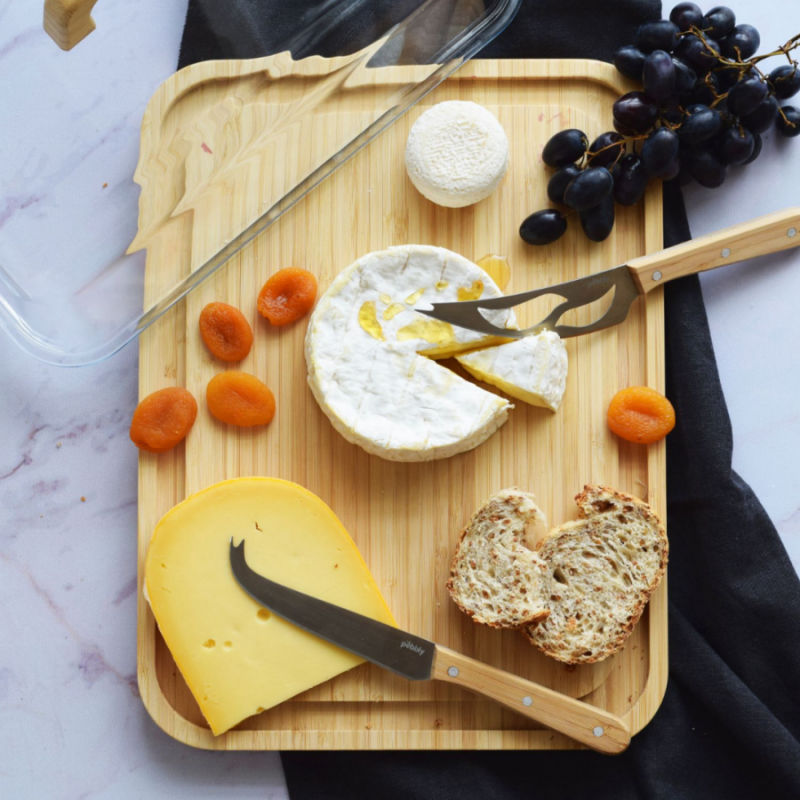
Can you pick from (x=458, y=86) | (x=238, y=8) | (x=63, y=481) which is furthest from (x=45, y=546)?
(x=458, y=86)

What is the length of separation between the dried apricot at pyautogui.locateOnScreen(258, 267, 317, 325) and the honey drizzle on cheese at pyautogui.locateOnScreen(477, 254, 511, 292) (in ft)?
1.74

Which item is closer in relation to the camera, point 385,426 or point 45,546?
point 385,426

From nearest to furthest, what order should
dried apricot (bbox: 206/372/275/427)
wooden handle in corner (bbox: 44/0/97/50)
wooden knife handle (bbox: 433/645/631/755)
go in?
1. wooden handle in corner (bbox: 44/0/97/50)
2. wooden knife handle (bbox: 433/645/631/755)
3. dried apricot (bbox: 206/372/275/427)

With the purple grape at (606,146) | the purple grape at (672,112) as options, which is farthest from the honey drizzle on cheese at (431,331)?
the purple grape at (672,112)

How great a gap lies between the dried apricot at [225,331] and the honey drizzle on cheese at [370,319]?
366mm

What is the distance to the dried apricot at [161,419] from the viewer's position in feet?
7.45

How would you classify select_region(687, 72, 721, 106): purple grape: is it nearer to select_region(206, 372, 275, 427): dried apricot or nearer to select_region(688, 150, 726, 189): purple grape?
select_region(688, 150, 726, 189): purple grape

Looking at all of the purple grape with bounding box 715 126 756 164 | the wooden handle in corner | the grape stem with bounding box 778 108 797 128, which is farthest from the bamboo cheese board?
the grape stem with bounding box 778 108 797 128

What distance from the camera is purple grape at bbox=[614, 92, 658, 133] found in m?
2.21

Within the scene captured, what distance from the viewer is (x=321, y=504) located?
2.21 metres

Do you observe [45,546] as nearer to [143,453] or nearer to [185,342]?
[143,453]

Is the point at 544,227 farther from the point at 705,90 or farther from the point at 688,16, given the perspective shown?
the point at 688,16

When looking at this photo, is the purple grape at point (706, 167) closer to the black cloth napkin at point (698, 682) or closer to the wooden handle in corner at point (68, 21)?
the black cloth napkin at point (698, 682)

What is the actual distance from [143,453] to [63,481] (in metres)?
0.32
